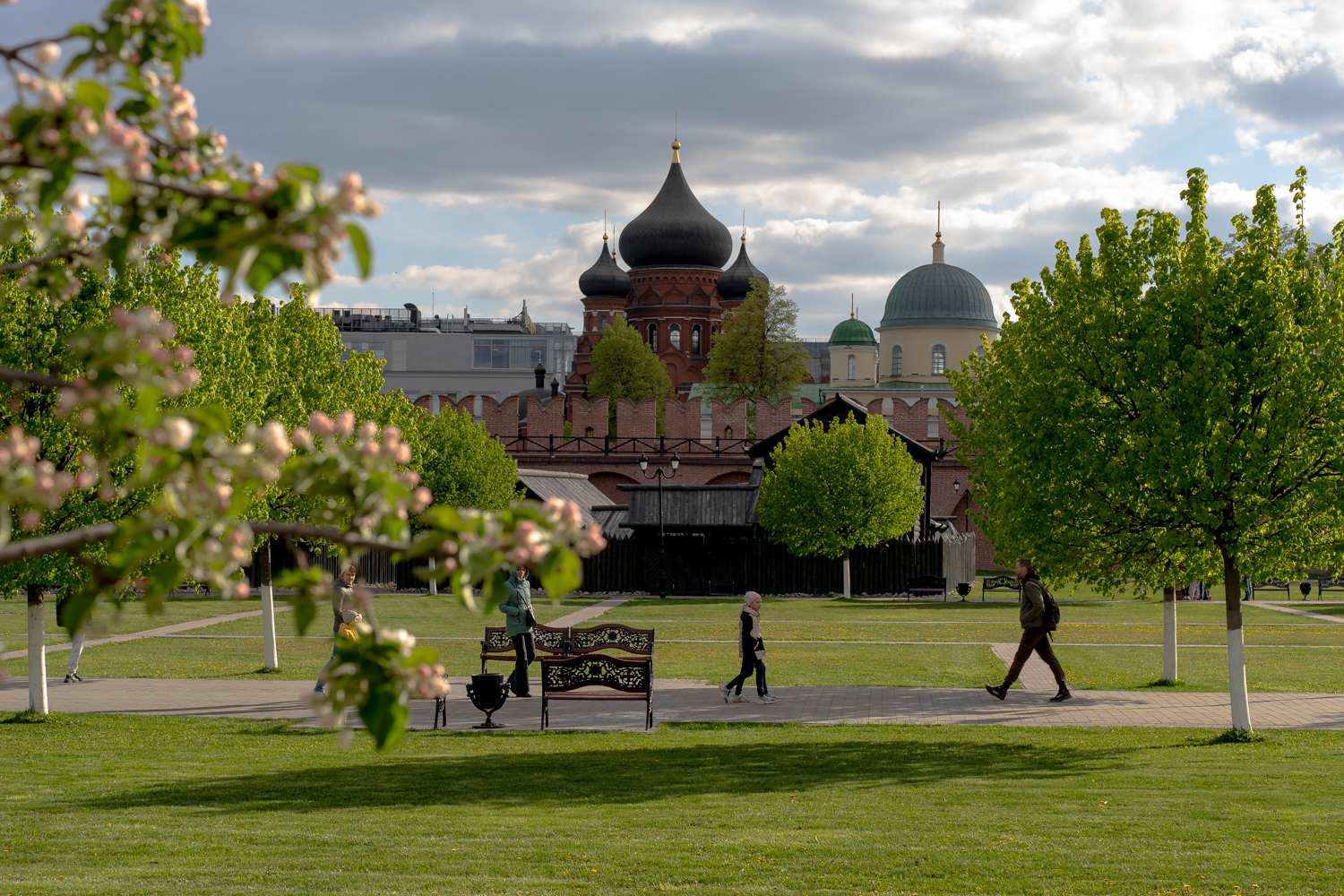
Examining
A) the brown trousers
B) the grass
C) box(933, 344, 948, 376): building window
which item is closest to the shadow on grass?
the grass

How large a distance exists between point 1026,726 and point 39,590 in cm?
1172

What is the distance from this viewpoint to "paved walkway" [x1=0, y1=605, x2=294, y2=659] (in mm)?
21922

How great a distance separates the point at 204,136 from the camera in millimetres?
3277

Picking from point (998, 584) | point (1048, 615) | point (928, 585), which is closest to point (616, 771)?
point (1048, 615)

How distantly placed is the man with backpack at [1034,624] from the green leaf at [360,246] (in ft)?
48.0

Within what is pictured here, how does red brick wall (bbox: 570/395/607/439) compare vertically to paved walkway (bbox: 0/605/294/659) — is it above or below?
above

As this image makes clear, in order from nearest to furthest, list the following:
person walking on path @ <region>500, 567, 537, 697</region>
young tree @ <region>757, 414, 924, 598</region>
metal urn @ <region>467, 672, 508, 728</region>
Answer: metal urn @ <region>467, 672, 508, 728</region>
person walking on path @ <region>500, 567, 537, 697</region>
young tree @ <region>757, 414, 924, 598</region>

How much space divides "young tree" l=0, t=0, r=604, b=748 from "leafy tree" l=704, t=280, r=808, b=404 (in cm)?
7066

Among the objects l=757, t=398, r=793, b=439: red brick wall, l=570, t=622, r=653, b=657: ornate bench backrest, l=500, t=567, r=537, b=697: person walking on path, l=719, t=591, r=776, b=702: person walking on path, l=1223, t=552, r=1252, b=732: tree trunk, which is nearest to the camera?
l=1223, t=552, r=1252, b=732: tree trunk

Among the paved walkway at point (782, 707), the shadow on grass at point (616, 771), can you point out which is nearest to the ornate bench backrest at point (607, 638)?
the paved walkway at point (782, 707)

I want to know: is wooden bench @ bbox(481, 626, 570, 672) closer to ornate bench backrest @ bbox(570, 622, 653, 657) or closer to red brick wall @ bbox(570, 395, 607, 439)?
ornate bench backrest @ bbox(570, 622, 653, 657)

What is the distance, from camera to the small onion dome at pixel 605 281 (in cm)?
Answer: 9375

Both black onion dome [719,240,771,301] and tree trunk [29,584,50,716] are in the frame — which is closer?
tree trunk [29,584,50,716]

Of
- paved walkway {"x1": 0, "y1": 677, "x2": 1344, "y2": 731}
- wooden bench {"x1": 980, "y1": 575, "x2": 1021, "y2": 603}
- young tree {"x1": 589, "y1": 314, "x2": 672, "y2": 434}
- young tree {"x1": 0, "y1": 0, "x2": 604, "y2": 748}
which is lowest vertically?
wooden bench {"x1": 980, "y1": 575, "x2": 1021, "y2": 603}
